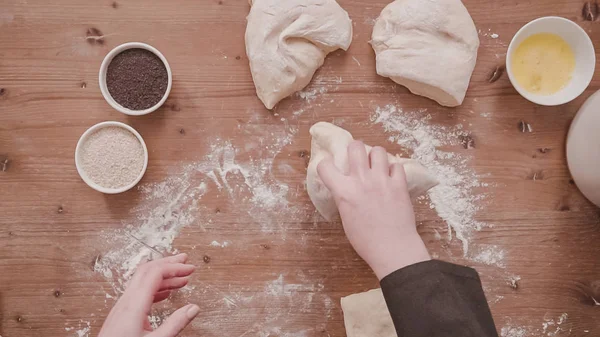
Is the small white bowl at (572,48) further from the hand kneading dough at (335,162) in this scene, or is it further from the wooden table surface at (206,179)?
the hand kneading dough at (335,162)

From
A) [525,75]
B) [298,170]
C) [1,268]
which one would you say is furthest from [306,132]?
[1,268]

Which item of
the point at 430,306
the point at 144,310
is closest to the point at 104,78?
the point at 144,310

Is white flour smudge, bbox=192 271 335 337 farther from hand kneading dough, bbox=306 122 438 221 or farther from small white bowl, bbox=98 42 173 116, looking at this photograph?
small white bowl, bbox=98 42 173 116

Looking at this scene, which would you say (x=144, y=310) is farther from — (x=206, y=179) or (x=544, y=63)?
(x=544, y=63)

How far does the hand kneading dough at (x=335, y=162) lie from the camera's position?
4.34 feet

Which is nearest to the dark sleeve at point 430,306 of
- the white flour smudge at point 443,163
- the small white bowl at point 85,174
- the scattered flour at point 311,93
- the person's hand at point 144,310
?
the white flour smudge at point 443,163

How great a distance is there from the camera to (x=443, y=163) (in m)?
1.51

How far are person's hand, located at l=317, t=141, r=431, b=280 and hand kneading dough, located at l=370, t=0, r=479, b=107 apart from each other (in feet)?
1.00

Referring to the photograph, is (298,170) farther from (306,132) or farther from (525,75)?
(525,75)

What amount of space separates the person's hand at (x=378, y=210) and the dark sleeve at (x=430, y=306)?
4cm

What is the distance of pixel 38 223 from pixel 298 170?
0.76m

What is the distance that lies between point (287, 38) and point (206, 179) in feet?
1.50

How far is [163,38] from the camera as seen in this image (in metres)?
1.50

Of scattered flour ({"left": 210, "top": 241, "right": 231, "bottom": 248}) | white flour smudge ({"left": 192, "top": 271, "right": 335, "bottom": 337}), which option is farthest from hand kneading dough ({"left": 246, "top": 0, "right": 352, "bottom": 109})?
white flour smudge ({"left": 192, "top": 271, "right": 335, "bottom": 337})
